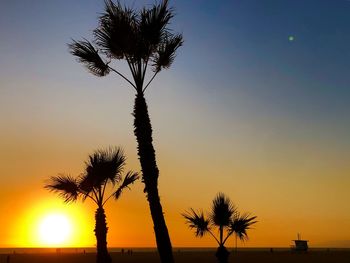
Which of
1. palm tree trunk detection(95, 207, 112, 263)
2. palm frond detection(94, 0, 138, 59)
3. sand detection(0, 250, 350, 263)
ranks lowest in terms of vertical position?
sand detection(0, 250, 350, 263)

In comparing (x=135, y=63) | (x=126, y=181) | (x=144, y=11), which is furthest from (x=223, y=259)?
(x=144, y=11)

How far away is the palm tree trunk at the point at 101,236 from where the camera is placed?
25.0 meters

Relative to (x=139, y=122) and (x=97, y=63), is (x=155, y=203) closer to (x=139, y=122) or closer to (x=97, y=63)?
(x=139, y=122)

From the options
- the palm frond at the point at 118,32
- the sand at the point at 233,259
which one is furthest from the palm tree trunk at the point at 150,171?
the sand at the point at 233,259

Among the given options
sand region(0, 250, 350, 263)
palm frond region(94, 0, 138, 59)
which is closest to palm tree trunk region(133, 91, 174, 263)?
palm frond region(94, 0, 138, 59)

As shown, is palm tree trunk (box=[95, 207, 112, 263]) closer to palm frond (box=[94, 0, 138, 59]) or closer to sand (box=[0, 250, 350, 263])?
palm frond (box=[94, 0, 138, 59])

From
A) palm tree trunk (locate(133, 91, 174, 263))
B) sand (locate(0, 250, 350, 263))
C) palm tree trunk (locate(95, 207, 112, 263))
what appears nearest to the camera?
palm tree trunk (locate(133, 91, 174, 263))

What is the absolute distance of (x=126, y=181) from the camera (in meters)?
27.1

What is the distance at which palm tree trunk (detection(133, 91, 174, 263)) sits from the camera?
50.9 feet

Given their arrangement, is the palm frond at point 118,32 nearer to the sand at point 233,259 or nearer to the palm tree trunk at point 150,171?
the palm tree trunk at point 150,171

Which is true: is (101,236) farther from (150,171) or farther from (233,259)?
(233,259)

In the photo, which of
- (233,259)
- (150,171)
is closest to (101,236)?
(150,171)

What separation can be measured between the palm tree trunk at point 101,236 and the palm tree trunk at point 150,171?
33.5 feet

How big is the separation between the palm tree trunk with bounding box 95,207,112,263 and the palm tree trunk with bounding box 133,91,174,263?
33.5 feet
